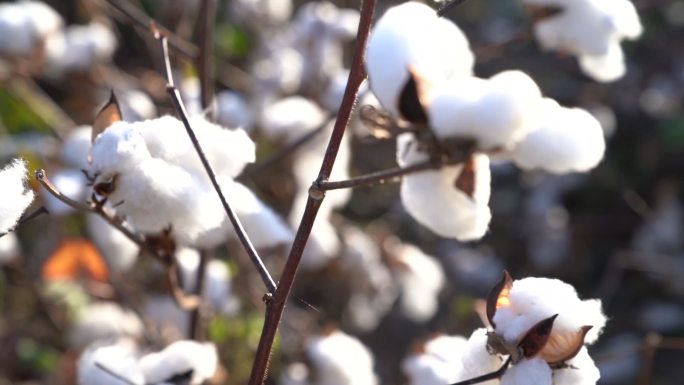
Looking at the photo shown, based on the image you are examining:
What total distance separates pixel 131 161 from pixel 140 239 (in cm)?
18

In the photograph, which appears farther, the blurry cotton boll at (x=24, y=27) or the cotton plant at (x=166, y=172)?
the blurry cotton boll at (x=24, y=27)

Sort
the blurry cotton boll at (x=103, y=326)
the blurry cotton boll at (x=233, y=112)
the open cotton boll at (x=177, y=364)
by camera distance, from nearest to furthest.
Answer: the open cotton boll at (x=177, y=364), the blurry cotton boll at (x=103, y=326), the blurry cotton boll at (x=233, y=112)

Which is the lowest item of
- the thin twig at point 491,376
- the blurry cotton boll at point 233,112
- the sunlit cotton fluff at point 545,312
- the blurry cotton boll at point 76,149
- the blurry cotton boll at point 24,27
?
the thin twig at point 491,376

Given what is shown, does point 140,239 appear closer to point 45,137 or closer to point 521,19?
point 45,137

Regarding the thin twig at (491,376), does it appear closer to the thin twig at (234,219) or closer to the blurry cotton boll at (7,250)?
the thin twig at (234,219)

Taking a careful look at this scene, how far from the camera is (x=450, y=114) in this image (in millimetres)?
679

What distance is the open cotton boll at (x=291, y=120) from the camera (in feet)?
6.33

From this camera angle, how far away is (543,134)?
2.54 ft

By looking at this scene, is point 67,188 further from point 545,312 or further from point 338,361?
point 545,312

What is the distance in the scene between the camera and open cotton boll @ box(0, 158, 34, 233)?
0.85m

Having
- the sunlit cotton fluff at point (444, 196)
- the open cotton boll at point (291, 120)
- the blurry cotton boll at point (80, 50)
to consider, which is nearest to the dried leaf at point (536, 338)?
the sunlit cotton fluff at point (444, 196)

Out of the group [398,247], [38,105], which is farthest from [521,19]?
[38,105]

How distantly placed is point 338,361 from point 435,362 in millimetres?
254

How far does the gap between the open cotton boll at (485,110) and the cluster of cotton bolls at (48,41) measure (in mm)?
1481
